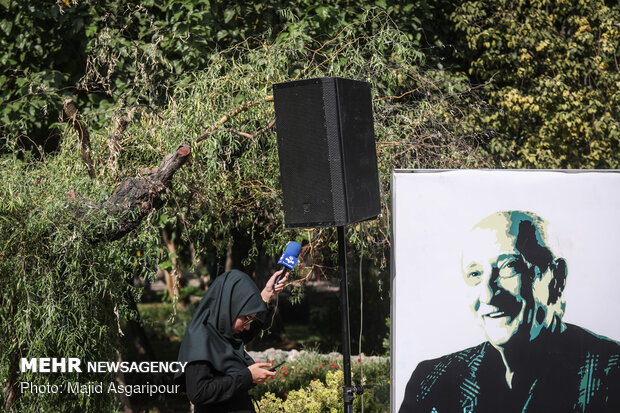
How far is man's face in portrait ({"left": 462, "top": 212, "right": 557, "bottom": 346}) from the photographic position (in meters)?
3.75

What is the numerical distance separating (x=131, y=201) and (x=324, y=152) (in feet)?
5.22

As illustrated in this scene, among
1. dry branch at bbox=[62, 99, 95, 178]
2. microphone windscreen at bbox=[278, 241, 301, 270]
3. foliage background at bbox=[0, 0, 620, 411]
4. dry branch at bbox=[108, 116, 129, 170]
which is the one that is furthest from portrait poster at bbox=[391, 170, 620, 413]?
dry branch at bbox=[62, 99, 95, 178]

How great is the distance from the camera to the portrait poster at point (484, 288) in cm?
375

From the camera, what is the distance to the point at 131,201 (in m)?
4.53

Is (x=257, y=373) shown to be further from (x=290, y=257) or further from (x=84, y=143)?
(x=84, y=143)

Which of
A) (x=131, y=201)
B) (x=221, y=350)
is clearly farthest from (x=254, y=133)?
(x=221, y=350)

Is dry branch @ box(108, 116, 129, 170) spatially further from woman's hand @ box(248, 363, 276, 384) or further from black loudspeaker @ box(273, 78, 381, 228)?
woman's hand @ box(248, 363, 276, 384)

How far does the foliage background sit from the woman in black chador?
1460 mm

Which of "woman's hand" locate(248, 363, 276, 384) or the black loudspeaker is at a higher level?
the black loudspeaker

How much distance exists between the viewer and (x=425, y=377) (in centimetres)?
374

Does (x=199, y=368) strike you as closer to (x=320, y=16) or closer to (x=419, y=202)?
(x=419, y=202)

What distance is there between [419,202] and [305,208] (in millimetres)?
645

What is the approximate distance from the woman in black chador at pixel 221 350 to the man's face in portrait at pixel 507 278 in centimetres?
130

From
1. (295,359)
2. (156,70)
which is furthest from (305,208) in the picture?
(295,359)
